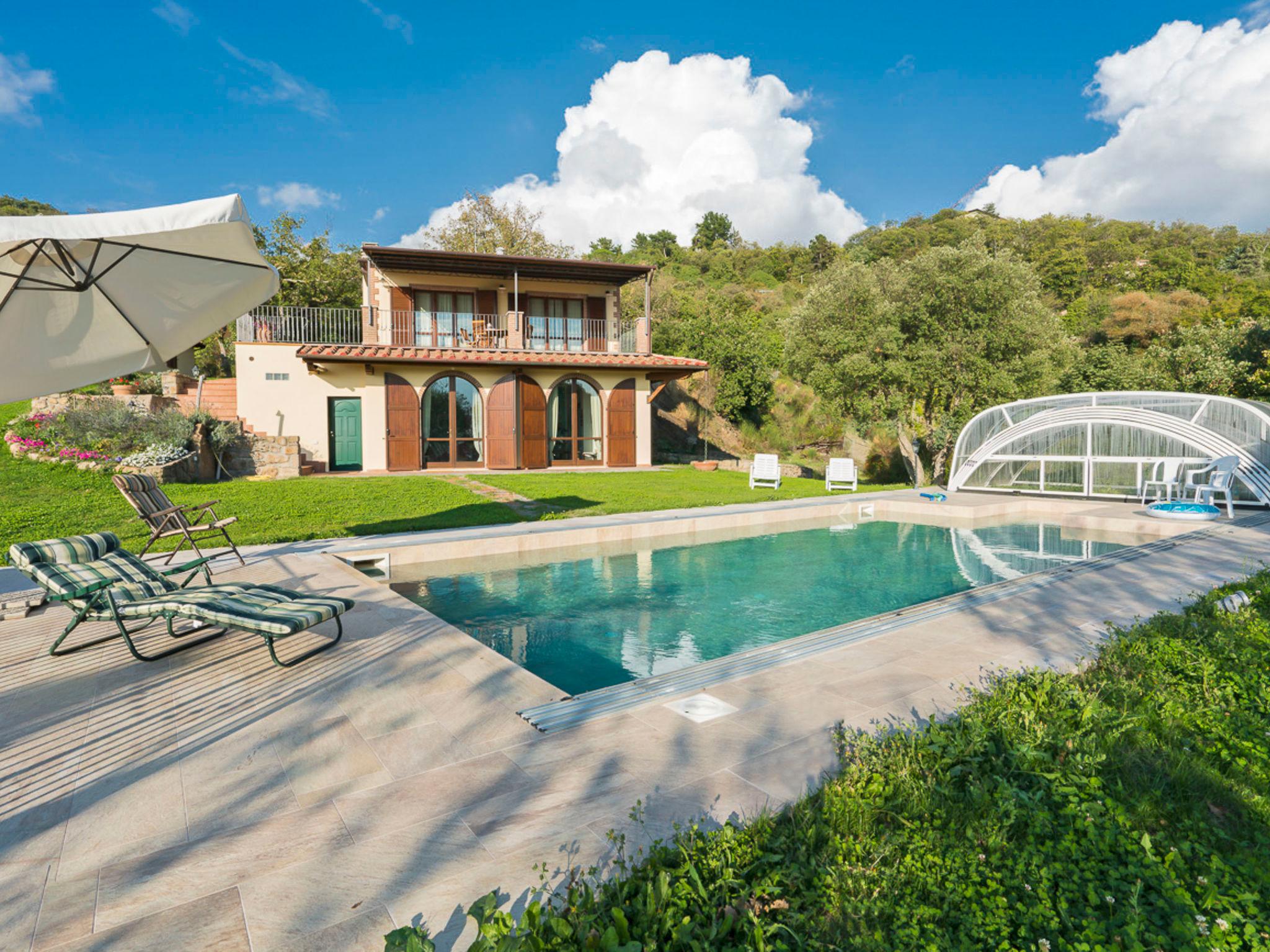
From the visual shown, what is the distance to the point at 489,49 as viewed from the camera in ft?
80.5

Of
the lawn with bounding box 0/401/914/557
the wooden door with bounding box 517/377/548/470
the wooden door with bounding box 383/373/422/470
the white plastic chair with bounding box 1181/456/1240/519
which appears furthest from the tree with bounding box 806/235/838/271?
the white plastic chair with bounding box 1181/456/1240/519

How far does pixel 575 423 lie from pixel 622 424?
4.48ft

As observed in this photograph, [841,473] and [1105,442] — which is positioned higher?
[1105,442]

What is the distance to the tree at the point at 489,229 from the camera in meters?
28.1

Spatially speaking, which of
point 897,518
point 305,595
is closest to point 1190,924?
point 305,595

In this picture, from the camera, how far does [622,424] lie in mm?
19203

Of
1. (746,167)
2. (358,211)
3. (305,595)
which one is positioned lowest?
(305,595)

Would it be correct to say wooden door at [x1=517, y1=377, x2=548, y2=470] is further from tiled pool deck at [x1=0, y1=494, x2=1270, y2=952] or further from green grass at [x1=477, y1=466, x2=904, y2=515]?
tiled pool deck at [x1=0, y1=494, x2=1270, y2=952]

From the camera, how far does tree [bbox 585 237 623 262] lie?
36.1m

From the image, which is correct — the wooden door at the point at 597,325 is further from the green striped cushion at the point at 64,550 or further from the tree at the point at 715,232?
the tree at the point at 715,232

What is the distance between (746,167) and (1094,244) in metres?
28.4

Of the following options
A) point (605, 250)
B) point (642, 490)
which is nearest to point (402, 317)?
point (642, 490)

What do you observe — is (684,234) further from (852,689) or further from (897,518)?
(852,689)

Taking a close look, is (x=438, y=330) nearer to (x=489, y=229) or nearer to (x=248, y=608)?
(x=489, y=229)
